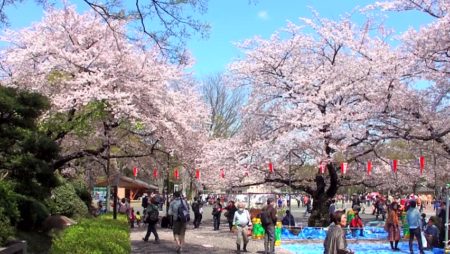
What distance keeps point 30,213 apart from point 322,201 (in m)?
13.7

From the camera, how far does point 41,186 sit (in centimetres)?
1204

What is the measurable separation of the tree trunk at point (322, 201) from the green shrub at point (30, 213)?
12635 millimetres

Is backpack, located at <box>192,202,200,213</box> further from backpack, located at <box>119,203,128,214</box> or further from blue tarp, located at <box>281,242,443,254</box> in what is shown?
blue tarp, located at <box>281,242,443,254</box>

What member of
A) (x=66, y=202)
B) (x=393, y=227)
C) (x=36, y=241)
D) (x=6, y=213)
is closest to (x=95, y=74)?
(x=66, y=202)

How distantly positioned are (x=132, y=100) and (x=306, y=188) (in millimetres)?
10112

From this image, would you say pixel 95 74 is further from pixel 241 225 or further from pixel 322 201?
pixel 322 201

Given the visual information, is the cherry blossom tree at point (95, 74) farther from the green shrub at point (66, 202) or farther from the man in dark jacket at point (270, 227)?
the man in dark jacket at point (270, 227)

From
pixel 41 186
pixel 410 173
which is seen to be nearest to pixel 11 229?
pixel 41 186

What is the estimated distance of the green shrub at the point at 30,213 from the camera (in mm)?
11413

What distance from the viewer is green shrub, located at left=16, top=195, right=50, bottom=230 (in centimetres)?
1141

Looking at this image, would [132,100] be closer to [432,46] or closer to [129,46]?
[129,46]

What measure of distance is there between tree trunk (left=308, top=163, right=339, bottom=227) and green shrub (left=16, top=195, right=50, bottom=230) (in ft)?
41.5

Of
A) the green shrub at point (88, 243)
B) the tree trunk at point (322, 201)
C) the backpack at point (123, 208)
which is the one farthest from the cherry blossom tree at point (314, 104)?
the green shrub at point (88, 243)

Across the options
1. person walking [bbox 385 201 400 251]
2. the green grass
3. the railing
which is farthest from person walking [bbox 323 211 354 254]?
person walking [bbox 385 201 400 251]
